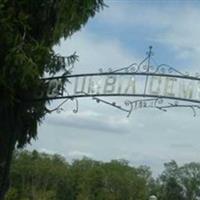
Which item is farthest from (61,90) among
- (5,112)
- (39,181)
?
(39,181)

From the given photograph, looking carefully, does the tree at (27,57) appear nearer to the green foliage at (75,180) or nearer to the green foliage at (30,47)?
the green foliage at (30,47)

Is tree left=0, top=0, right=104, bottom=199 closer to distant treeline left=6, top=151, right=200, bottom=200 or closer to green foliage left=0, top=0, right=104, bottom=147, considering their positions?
green foliage left=0, top=0, right=104, bottom=147

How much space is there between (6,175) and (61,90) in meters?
1.63

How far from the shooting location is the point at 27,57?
8.84m

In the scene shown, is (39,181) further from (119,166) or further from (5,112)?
(5,112)

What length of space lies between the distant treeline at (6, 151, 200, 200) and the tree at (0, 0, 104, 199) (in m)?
56.4

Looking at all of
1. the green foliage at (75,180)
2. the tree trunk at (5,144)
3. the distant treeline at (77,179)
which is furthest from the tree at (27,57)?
the green foliage at (75,180)

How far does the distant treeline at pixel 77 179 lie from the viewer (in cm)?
7131

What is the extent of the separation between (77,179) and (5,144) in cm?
6846

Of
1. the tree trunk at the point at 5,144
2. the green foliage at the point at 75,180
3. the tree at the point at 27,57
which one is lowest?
the tree trunk at the point at 5,144

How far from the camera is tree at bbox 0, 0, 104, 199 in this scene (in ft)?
29.1

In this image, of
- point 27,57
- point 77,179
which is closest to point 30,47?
point 27,57

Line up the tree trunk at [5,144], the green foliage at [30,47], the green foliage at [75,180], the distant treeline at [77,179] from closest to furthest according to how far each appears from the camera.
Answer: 1. the green foliage at [30,47]
2. the tree trunk at [5,144]
3. the distant treeline at [77,179]
4. the green foliage at [75,180]

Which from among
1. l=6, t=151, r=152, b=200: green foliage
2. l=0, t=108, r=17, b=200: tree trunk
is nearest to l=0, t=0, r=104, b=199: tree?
l=0, t=108, r=17, b=200: tree trunk
